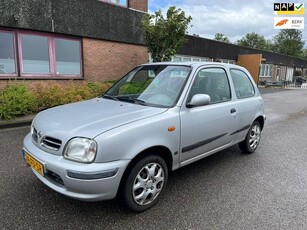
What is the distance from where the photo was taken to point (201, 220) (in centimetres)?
260

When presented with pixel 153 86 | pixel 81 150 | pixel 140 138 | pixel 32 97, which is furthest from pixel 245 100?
pixel 32 97

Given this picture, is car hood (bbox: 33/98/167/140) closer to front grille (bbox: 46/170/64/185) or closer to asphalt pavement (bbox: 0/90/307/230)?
front grille (bbox: 46/170/64/185)

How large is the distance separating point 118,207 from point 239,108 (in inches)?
98.8

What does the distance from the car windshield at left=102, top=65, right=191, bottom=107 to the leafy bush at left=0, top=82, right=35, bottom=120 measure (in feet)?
14.2

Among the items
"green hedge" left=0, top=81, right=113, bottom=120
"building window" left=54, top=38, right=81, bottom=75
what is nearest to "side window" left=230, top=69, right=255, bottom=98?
"green hedge" left=0, top=81, right=113, bottom=120

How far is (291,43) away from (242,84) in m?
68.7

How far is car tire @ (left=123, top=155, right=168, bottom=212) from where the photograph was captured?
2539 mm

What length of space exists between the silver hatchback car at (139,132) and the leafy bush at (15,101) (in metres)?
4.33

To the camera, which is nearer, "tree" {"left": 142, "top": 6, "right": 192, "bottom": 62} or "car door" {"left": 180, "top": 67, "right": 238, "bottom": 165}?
"car door" {"left": 180, "top": 67, "right": 238, "bottom": 165}

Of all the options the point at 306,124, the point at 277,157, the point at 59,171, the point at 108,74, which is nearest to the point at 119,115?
the point at 59,171

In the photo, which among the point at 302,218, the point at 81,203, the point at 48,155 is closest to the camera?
the point at 48,155

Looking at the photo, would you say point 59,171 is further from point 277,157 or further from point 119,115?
point 277,157

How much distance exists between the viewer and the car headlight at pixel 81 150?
229 centimetres

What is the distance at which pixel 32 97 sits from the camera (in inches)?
291
